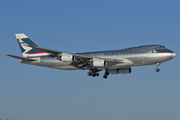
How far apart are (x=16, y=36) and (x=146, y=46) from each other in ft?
106

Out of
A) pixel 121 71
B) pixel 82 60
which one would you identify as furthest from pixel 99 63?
pixel 121 71

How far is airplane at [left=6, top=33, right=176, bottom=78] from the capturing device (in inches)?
2477

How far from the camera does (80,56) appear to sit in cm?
6512

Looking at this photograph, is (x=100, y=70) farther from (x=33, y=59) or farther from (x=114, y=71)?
(x=33, y=59)

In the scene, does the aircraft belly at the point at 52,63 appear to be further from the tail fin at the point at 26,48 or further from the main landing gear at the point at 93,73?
the main landing gear at the point at 93,73

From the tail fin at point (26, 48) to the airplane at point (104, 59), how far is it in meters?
1.73

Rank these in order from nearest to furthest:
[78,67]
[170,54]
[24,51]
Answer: [170,54]
[78,67]
[24,51]

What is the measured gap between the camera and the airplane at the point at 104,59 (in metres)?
62.9

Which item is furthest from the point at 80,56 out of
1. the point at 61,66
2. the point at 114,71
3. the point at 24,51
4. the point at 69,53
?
the point at 24,51

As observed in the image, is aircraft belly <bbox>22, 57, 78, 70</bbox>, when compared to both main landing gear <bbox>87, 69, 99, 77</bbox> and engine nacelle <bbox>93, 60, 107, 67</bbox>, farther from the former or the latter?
engine nacelle <bbox>93, 60, 107, 67</bbox>

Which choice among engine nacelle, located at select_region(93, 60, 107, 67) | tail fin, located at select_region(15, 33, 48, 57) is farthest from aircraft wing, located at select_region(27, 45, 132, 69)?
tail fin, located at select_region(15, 33, 48, 57)

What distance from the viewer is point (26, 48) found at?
7594 cm

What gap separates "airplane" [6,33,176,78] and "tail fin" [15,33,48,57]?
1.73 meters

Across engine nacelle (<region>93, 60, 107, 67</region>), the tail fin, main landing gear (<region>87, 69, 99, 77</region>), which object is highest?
the tail fin
